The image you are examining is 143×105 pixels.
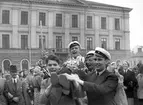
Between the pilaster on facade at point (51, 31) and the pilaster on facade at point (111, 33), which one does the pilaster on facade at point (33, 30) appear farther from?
the pilaster on facade at point (111, 33)

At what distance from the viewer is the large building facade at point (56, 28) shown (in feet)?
132

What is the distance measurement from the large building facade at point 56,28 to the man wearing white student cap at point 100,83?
35836 millimetres

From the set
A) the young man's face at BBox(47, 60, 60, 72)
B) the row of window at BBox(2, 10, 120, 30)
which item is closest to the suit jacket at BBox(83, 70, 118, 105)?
the young man's face at BBox(47, 60, 60, 72)

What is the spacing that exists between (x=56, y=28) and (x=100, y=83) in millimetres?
39941

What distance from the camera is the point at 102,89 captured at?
346 centimetres

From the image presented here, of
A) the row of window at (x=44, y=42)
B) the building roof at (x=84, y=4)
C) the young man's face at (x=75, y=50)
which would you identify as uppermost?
the building roof at (x=84, y=4)

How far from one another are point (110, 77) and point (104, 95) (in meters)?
0.25

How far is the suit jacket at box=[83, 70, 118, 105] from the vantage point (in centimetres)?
344

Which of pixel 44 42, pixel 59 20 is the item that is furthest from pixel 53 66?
pixel 59 20

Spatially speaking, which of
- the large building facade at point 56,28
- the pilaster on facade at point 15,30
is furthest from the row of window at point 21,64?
the pilaster on facade at point 15,30

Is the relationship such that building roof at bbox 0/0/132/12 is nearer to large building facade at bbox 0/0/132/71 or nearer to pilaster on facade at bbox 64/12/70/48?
large building facade at bbox 0/0/132/71

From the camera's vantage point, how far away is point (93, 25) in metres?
45.9

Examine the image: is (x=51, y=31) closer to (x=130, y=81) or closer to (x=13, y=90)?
(x=130, y=81)

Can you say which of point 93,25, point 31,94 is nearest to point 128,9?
point 93,25
